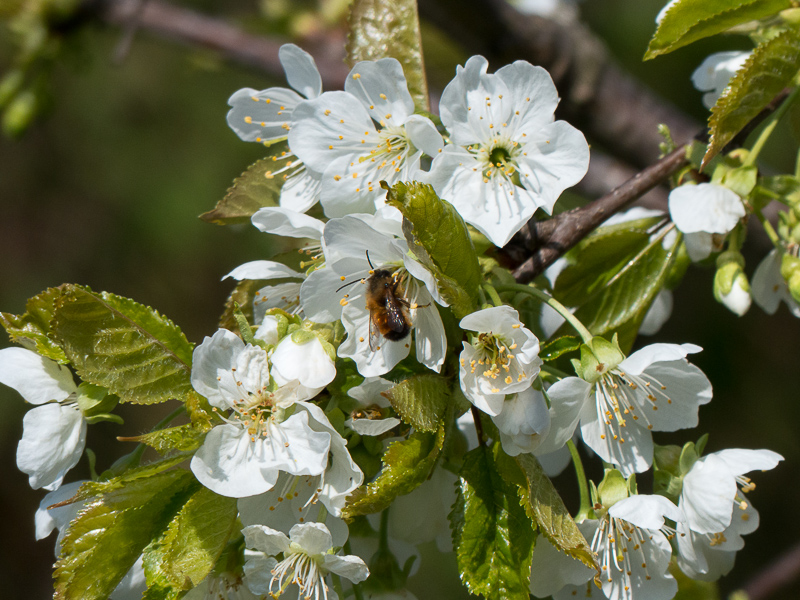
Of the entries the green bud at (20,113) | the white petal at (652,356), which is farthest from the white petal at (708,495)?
the green bud at (20,113)

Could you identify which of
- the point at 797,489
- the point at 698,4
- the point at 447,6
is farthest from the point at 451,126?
the point at 797,489

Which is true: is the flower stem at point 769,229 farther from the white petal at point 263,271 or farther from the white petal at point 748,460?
the white petal at point 263,271

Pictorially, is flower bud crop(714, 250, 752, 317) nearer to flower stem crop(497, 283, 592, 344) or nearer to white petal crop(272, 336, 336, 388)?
flower stem crop(497, 283, 592, 344)

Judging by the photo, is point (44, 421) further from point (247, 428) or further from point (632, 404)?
point (632, 404)

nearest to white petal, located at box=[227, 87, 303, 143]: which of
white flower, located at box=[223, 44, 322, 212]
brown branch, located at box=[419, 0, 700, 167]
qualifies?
white flower, located at box=[223, 44, 322, 212]

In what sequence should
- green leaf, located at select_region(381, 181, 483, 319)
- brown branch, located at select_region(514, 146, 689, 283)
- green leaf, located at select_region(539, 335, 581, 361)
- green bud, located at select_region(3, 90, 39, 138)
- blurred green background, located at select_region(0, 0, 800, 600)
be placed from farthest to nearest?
blurred green background, located at select_region(0, 0, 800, 600), green bud, located at select_region(3, 90, 39, 138), brown branch, located at select_region(514, 146, 689, 283), green leaf, located at select_region(539, 335, 581, 361), green leaf, located at select_region(381, 181, 483, 319)

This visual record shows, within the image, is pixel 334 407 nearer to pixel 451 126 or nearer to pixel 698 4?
pixel 451 126

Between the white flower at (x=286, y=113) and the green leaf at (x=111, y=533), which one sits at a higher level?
the white flower at (x=286, y=113)
